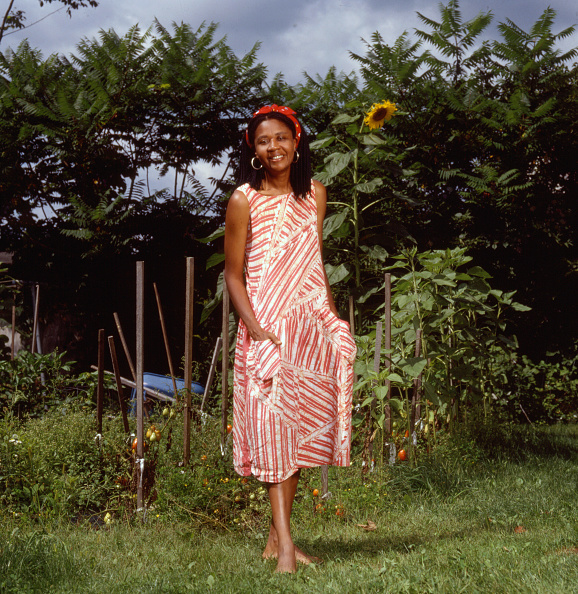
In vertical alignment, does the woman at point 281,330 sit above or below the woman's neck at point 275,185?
below

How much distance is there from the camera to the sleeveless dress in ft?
9.02

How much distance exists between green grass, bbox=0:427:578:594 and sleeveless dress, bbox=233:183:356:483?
0.45 m

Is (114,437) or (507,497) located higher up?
(114,437)

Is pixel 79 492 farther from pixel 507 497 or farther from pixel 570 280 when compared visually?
pixel 570 280

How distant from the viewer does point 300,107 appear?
261 inches

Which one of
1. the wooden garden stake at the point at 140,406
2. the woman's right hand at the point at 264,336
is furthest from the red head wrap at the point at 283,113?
the wooden garden stake at the point at 140,406

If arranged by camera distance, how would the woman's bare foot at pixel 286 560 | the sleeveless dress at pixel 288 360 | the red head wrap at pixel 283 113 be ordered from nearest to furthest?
the woman's bare foot at pixel 286 560, the sleeveless dress at pixel 288 360, the red head wrap at pixel 283 113

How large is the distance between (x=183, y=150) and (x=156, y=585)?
4.88m

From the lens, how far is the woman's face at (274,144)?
2.92 metres

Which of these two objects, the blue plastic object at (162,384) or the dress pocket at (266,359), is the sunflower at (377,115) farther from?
the blue plastic object at (162,384)

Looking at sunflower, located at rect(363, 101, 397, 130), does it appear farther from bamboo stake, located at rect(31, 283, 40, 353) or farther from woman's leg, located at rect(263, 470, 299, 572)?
bamboo stake, located at rect(31, 283, 40, 353)

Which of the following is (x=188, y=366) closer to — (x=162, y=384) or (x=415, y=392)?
(x=415, y=392)

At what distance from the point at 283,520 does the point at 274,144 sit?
153 centimetres

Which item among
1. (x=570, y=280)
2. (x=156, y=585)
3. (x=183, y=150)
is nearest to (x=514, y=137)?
(x=570, y=280)
